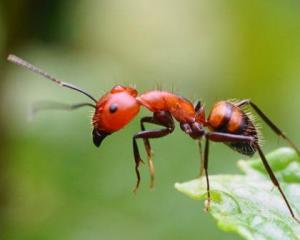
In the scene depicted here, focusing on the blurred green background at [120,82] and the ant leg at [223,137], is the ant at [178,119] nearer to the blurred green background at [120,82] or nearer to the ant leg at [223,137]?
the ant leg at [223,137]

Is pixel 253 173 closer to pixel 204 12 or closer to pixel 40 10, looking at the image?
pixel 40 10

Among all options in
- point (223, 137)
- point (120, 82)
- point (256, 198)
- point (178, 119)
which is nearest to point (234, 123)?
point (223, 137)

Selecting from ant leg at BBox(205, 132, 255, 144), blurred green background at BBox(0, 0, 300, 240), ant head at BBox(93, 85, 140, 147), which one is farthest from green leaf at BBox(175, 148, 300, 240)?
blurred green background at BBox(0, 0, 300, 240)

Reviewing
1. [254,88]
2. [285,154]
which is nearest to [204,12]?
[254,88]

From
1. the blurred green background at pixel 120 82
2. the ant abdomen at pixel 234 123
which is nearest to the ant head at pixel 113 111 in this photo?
the ant abdomen at pixel 234 123

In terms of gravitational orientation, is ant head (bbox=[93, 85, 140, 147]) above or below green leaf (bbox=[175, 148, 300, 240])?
above

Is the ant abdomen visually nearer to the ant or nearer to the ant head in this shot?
the ant
